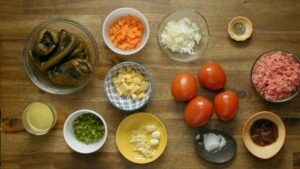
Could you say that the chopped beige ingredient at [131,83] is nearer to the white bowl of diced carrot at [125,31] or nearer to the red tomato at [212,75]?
the white bowl of diced carrot at [125,31]

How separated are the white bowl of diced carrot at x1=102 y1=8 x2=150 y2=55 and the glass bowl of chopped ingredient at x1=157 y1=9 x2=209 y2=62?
0.23 feet

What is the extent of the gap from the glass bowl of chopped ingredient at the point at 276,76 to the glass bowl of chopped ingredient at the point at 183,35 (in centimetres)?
23

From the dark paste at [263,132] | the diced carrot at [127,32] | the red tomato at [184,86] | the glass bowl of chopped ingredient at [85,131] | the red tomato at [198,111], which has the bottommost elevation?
the glass bowl of chopped ingredient at [85,131]

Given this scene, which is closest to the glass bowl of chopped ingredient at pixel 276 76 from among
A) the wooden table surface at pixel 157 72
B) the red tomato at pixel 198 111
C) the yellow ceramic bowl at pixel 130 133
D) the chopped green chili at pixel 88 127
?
the wooden table surface at pixel 157 72

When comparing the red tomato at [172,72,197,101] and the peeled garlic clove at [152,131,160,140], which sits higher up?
the red tomato at [172,72,197,101]

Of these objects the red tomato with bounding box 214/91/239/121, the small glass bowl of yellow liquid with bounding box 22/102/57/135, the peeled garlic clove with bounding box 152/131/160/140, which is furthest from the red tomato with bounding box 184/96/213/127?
the small glass bowl of yellow liquid with bounding box 22/102/57/135

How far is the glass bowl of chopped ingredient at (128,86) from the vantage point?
5.94ft

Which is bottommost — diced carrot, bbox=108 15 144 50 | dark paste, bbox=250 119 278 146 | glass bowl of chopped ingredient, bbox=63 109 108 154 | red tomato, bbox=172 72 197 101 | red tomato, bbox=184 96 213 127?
glass bowl of chopped ingredient, bbox=63 109 108 154

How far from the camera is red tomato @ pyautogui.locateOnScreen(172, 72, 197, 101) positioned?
69.1 inches

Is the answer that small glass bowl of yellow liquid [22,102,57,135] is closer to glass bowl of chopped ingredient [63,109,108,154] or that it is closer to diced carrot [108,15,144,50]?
glass bowl of chopped ingredient [63,109,108,154]

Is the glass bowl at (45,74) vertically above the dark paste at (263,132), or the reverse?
the glass bowl at (45,74)

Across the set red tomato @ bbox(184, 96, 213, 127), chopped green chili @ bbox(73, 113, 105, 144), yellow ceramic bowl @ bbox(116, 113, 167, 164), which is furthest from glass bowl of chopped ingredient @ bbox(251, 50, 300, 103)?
chopped green chili @ bbox(73, 113, 105, 144)

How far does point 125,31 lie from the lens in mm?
1828

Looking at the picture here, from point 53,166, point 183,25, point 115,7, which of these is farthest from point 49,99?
point 183,25
